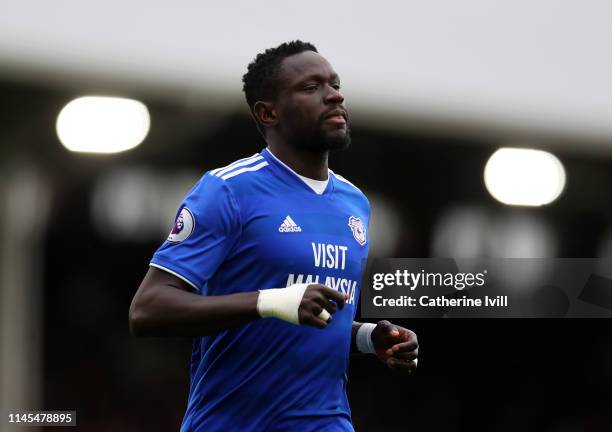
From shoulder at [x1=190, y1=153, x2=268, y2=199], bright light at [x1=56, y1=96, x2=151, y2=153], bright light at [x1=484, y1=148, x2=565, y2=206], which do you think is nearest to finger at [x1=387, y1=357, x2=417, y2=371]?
shoulder at [x1=190, y1=153, x2=268, y2=199]

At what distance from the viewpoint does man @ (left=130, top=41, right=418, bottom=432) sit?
11.8 ft

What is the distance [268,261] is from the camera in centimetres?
386

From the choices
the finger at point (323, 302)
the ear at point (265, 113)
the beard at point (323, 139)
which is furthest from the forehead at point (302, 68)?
the finger at point (323, 302)

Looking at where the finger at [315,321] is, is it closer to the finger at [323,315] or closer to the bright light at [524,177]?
the finger at [323,315]

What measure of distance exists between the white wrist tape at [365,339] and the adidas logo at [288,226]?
60cm

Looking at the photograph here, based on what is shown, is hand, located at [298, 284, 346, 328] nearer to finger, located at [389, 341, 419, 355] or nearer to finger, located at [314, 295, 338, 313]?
finger, located at [314, 295, 338, 313]

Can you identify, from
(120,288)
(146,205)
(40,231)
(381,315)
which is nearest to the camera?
(381,315)

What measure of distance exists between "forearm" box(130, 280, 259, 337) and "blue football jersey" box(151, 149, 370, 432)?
0.15 meters

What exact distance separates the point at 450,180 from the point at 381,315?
212 inches

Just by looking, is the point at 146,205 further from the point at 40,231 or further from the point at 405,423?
the point at 405,423

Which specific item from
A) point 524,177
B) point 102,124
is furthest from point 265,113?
point 524,177

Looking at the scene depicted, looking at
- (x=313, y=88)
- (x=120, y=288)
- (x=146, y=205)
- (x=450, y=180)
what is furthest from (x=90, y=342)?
(x=313, y=88)

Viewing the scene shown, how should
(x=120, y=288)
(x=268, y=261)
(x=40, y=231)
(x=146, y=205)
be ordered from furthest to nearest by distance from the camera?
(x=120, y=288) < (x=146, y=205) < (x=40, y=231) < (x=268, y=261)

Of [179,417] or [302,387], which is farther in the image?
[179,417]
